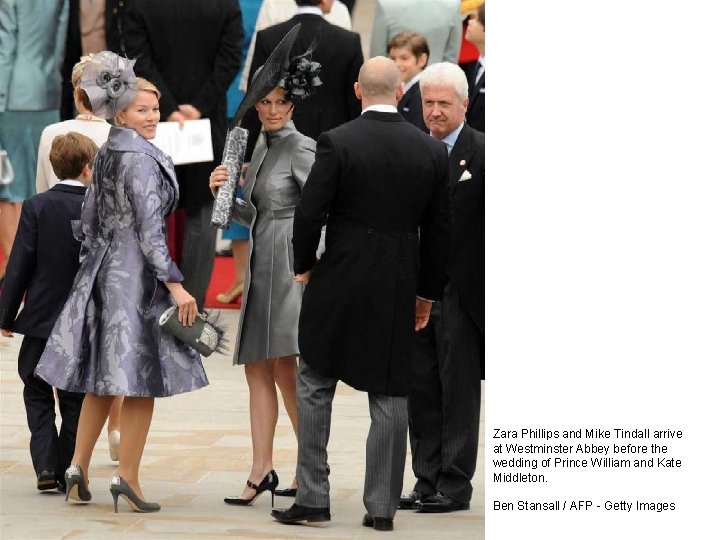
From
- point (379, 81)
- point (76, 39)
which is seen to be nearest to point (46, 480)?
point (379, 81)

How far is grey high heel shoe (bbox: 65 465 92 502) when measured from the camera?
668cm

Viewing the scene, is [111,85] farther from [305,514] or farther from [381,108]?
[305,514]

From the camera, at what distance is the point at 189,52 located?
9.96m

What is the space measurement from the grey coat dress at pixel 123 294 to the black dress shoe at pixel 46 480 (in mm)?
541

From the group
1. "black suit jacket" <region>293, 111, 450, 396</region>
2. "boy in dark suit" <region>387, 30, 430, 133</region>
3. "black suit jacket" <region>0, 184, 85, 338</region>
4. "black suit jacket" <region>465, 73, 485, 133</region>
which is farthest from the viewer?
"boy in dark suit" <region>387, 30, 430, 133</region>

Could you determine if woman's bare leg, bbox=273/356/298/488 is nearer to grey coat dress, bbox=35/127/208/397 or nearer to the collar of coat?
grey coat dress, bbox=35/127/208/397

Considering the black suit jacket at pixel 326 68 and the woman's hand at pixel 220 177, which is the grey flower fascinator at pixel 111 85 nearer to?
the woman's hand at pixel 220 177

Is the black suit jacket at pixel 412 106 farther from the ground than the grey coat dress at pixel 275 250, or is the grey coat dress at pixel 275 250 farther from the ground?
the black suit jacket at pixel 412 106

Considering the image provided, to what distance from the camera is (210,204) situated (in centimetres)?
1008

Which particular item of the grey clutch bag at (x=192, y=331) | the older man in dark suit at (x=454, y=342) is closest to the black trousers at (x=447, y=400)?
the older man in dark suit at (x=454, y=342)

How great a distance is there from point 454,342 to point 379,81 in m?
1.07

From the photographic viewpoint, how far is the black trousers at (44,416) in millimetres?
6977

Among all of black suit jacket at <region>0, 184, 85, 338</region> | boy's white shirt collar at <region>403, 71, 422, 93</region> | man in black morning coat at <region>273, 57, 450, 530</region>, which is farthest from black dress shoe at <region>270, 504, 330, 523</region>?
boy's white shirt collar at <region>403, 71, 422, 93</region>

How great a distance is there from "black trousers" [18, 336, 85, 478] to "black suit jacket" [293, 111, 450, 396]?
1.16 meters
